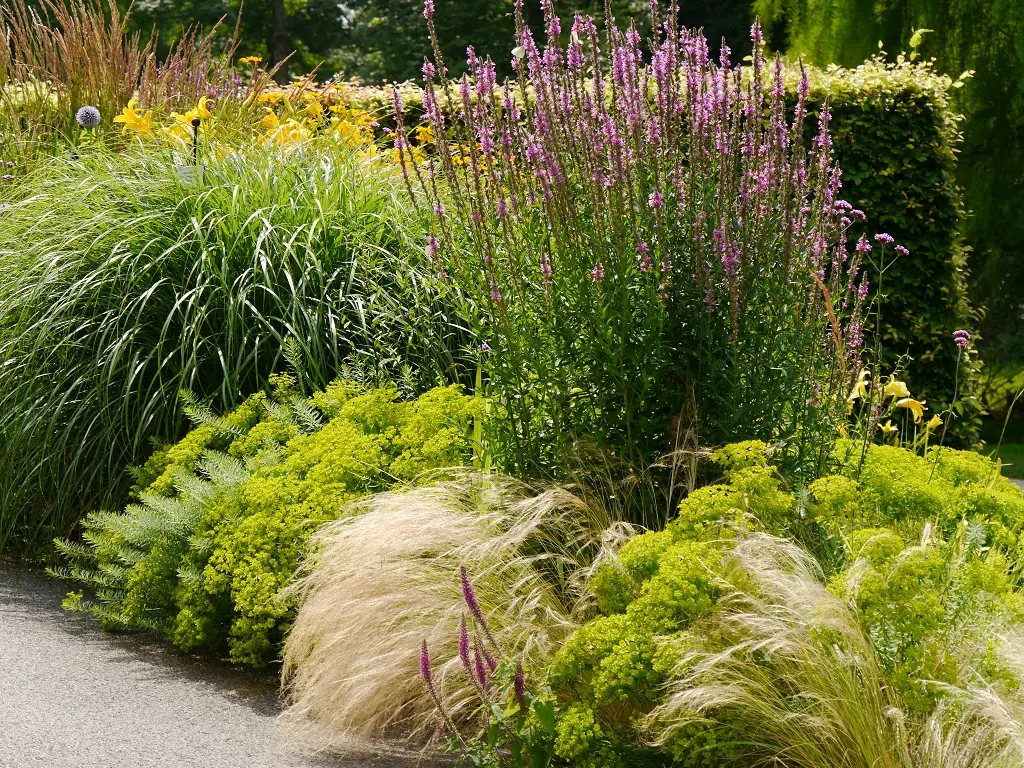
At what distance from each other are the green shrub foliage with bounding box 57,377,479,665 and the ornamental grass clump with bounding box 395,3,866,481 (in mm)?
441

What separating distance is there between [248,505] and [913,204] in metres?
4.72

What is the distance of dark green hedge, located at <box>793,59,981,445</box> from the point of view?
6852mm

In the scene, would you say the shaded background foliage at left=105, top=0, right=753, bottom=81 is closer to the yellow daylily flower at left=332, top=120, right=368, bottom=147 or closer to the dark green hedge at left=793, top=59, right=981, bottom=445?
the dark green hedge at left=793, top=59, right=981, bottom=445

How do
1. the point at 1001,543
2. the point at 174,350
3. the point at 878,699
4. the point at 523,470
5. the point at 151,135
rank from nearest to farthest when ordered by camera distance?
the point at 878,699 < the point at 1001,543 < the point at 523,470 < the point at 174,350 < the point at 151,135

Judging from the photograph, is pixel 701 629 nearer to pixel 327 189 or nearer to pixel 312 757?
pixel 312 757

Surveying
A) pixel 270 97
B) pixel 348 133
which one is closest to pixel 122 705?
pixel 348 133

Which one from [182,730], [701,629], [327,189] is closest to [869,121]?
[327,189]

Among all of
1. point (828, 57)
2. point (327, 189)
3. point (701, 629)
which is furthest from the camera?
point (828, 57)

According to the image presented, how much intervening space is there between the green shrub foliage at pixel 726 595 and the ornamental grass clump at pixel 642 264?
355mm

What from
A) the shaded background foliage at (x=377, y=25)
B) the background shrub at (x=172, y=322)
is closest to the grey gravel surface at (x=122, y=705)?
the background shrub at (x=172, y=322)

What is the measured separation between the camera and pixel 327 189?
5312mm

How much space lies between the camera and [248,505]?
3812 mm

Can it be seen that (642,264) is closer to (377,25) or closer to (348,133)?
(348,133)

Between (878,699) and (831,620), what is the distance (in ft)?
0.64
